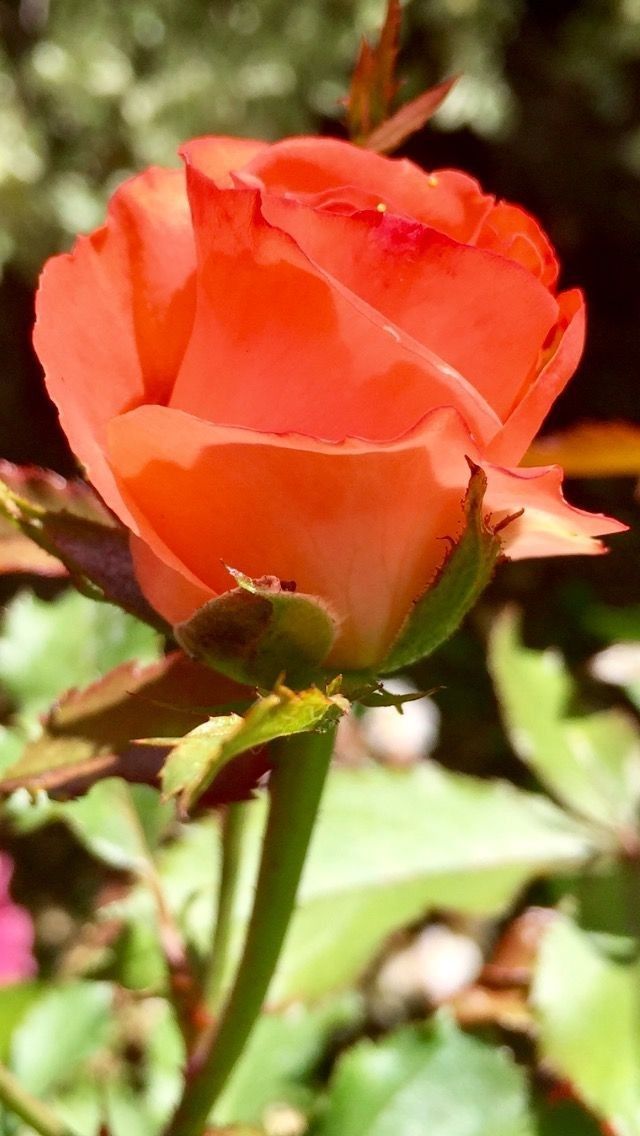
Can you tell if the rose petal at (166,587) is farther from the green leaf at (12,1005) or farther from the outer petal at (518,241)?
the green leaf at (12,1005)

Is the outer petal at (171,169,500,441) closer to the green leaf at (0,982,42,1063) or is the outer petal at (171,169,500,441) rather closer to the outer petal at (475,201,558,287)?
the outer petal at (475,201,558,287)

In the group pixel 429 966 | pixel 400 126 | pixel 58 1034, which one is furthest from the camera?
pixel 429 966

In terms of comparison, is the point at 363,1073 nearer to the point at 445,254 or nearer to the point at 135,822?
the point at 135,822

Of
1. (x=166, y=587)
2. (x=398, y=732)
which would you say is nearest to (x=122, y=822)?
(x=166, y=587)

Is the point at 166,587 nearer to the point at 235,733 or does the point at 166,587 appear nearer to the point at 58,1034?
the point at 235,733

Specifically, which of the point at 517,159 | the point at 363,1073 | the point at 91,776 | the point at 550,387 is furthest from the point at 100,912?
the point at 517,159

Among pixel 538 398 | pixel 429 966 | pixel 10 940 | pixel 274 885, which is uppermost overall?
pixel 538 398
